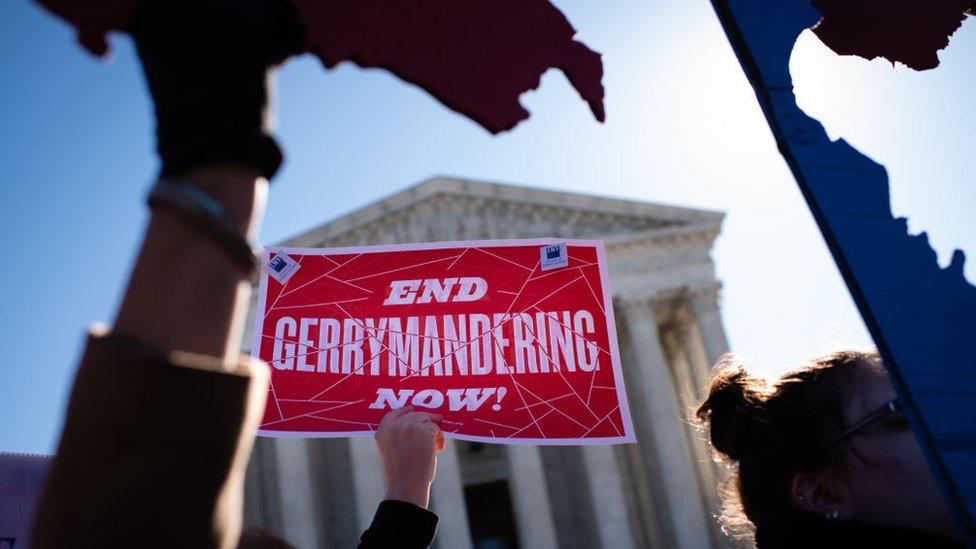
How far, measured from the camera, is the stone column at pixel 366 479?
73.7ft

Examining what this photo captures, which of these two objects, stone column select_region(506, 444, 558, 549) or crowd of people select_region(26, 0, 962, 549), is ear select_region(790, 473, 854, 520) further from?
stone column select_region(506, 444, 558, 549)

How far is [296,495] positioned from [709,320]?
14.0 metres

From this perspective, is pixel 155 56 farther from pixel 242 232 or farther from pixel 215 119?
pixel 242 232

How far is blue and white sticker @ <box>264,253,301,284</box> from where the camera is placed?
8.53ft

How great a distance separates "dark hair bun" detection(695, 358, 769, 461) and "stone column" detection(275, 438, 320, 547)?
877 inches

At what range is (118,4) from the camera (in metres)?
0.95

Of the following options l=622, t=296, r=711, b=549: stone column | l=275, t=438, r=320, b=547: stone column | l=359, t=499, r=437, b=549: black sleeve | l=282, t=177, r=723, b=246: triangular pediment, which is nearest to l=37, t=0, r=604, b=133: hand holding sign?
l=359, t=499, r=437, b=549: black sleeve

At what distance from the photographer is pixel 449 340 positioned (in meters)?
2.52

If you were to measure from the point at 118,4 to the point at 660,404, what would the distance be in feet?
78.6

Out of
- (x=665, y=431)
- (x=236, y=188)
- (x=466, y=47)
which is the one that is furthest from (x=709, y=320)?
(x=236, y=188)

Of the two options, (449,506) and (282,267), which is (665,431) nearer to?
(449,506)

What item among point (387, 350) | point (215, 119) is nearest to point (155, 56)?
point (215, 119)

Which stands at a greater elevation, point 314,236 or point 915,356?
point 314,236

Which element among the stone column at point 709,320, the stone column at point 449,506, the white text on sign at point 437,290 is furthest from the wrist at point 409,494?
the stone column at point 709,320
